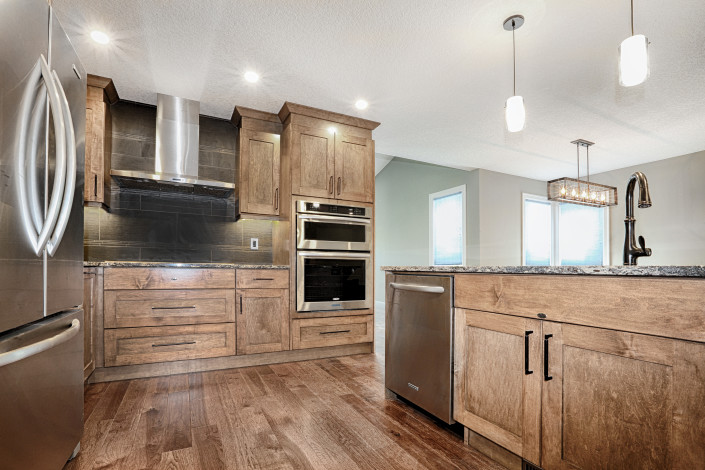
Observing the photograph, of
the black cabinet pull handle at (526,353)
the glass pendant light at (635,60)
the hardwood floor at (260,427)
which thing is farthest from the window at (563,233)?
the black cabinet pull handle at (526,353)

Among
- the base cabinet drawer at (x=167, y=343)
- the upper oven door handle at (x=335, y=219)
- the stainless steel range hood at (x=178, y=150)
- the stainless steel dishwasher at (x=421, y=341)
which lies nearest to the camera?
the stainless steel dishwasher at (x=421, y=341)

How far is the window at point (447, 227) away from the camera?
600 centimetres

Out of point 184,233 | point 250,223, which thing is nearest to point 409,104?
point 250,223

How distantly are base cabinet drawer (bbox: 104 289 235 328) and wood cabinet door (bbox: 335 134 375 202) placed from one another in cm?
142

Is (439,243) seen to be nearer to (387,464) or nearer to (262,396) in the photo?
(262,396)

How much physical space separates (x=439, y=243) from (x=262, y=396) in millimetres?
4696

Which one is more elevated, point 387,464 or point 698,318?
point 698,318

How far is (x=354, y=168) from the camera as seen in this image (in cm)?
361

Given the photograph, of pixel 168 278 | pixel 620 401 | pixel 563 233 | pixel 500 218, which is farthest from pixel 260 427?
pixel 563 233

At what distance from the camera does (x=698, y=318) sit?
93cm

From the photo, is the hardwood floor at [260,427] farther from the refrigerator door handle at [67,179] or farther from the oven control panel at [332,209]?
the oven control panel at [332,209]

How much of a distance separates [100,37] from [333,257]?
2.33 metres

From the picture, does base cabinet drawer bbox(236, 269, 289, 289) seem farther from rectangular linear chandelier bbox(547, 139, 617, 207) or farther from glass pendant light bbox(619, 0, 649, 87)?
rectangular linear chandelier bbox(547, 139, 617, 207)

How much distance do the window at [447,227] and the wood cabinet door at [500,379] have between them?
4339 mm
